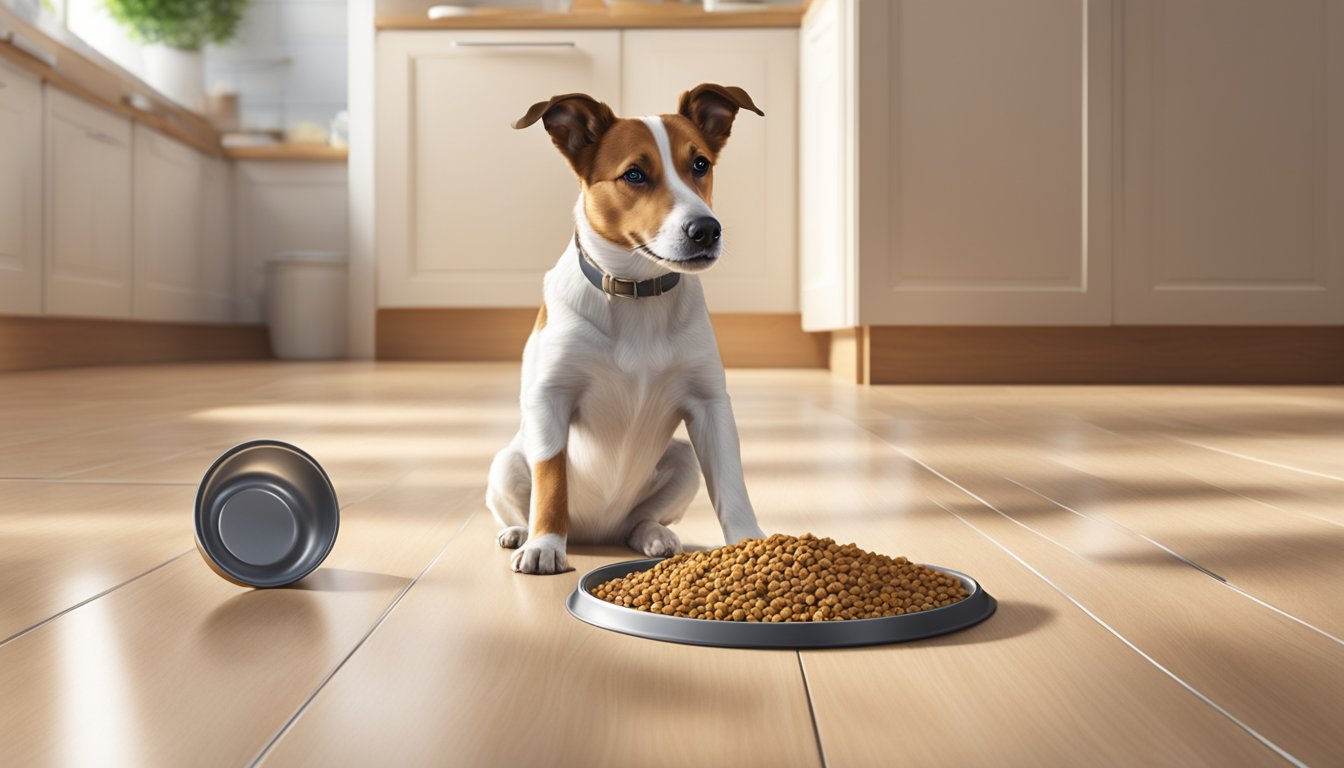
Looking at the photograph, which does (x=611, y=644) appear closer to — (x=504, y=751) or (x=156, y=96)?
(x=504, y=751)

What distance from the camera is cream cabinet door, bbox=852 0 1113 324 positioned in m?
3.52

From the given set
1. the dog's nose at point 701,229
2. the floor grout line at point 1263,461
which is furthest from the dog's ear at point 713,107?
the floor grout line at point 1263,461

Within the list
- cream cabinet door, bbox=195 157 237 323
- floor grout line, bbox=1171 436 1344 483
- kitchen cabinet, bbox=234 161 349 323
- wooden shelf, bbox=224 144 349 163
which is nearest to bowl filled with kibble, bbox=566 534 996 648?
floor grout line, bbox=1171 436 1344 483

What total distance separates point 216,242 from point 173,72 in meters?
0.92

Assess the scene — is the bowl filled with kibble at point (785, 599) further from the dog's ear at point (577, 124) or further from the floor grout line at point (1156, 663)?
the dog's ear at point (577, 124)

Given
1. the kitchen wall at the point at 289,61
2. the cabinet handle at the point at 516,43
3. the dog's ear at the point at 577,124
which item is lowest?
the dog's ear at the point at 577,124

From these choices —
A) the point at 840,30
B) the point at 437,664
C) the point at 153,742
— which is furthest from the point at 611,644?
the point at 840,30

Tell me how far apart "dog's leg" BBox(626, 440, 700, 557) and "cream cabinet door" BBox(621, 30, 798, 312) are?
3.68 m

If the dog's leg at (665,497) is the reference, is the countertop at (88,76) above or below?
above

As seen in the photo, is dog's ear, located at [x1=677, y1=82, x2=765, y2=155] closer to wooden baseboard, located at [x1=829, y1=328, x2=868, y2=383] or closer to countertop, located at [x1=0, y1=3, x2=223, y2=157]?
wooden baseboard, located at [x1=829, y1=328, x2=868, y2=383]

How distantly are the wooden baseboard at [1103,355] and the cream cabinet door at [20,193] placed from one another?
3160 mm

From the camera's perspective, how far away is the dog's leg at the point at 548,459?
1.12m

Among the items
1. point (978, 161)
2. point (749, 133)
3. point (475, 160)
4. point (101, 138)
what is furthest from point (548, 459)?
point (101, 138)

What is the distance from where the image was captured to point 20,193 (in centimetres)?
427
